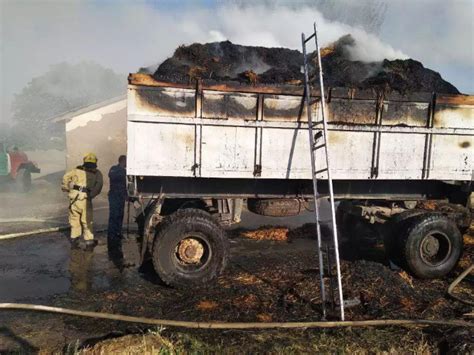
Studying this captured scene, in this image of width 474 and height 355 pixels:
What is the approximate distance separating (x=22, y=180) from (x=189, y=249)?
41.5 ft

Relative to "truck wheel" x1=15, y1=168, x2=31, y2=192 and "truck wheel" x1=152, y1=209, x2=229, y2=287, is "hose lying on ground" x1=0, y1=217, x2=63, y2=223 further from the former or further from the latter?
"truck wheel" x1=152, y1=209, x2=229, y2=287

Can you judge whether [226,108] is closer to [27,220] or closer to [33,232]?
[33,232]

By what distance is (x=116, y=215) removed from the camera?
27.6ft

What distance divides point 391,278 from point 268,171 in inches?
90.6

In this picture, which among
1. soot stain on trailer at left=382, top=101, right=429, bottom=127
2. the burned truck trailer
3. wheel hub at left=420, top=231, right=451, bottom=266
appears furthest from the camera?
wheel hub at left=420, top=231, right=451, bottom=266

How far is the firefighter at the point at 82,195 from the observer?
26.0 feet

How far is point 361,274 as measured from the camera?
598 cm

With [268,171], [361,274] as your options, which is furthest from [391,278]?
[268,171]

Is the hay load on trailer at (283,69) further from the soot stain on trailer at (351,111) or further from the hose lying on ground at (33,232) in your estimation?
the hose lying on ground at (33,232)

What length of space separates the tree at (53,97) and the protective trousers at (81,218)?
93.3 ft

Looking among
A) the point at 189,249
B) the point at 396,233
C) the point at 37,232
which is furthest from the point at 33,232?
the point at 396,233

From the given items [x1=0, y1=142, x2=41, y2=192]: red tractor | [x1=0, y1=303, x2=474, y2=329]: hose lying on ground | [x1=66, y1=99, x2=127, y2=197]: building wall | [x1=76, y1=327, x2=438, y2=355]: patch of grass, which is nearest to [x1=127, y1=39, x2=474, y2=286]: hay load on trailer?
[x1=0, y1=303, x2=474, y2=329]: hose lying on ground

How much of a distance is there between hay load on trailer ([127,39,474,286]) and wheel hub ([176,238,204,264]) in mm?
16

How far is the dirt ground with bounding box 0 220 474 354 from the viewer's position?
4.25 m
